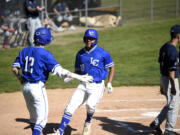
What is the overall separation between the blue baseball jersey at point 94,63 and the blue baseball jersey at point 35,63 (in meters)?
1.02

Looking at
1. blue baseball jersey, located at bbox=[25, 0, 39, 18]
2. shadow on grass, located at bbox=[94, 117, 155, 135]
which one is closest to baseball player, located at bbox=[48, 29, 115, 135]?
shadow on grass, located at bbox=[94, 117, 155, 135]

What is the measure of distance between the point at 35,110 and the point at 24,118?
2440 millimetres

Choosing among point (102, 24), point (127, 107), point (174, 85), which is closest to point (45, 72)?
point (174, 85)

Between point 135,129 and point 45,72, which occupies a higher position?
point 45,72

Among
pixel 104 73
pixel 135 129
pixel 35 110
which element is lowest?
pixel 135 129

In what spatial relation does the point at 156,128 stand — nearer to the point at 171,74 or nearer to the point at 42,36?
the point at 171,74

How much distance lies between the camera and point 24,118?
825cm

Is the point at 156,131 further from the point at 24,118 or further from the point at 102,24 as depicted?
the point at 102,24

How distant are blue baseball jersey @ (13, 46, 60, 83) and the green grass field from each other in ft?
18.0

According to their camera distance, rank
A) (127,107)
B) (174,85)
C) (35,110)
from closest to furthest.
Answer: (35,110) → (174,85) → (127,107)

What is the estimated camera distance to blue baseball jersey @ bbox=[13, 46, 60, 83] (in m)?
5.82

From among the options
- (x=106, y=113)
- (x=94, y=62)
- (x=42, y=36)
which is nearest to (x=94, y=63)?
(x=94, y=62)

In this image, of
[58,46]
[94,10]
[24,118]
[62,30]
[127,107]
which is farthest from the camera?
[94,10]

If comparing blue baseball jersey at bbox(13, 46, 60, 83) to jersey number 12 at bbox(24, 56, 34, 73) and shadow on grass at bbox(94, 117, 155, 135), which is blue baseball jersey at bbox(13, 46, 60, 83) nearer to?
jersey number 12 at bbox(24, 56, 34, 73)
